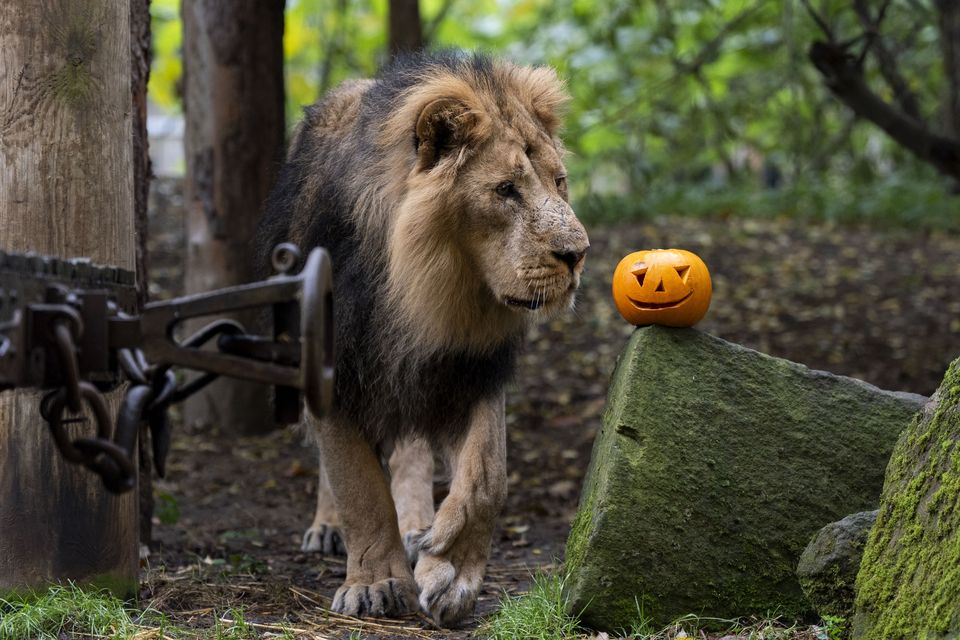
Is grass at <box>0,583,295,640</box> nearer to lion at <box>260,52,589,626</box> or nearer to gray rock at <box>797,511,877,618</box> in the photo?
lion at <box>260,52,589,626</box>

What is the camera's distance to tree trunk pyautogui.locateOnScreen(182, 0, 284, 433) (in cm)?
686

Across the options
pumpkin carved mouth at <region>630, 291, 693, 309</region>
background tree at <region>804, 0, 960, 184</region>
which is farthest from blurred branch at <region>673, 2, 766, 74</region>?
pumpkin carved mouth at <region>630, 291, 693, 309</region>

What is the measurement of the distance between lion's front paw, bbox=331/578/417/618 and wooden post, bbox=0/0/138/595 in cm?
79

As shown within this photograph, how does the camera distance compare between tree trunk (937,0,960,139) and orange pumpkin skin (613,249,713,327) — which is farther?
tree trunk (937,0,960,139)

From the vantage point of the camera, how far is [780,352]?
873cm

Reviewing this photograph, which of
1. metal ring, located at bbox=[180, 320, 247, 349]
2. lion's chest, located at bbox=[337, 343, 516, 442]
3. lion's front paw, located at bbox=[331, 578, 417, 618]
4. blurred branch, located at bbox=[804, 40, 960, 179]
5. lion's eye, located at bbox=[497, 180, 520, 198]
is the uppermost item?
blurred branch, located at bbox=[804, 40, 960, 179]

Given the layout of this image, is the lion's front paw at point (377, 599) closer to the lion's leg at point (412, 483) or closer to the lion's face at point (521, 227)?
the lion's leg at point (412, 483)

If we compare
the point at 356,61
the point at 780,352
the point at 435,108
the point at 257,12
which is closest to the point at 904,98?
the point at 780,352

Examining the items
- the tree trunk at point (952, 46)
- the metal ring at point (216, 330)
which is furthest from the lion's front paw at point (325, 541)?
the tree trunk at point (952, 46)

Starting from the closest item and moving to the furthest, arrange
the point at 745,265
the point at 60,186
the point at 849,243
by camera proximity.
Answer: the point at 60,186, the point at 745,265, the point at 849,243

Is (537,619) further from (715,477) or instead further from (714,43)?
(714,43)

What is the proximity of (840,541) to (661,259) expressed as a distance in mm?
1113

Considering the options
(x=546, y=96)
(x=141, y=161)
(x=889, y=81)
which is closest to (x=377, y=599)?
(x=546, y=96)

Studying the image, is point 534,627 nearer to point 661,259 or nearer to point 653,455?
point 653,455
